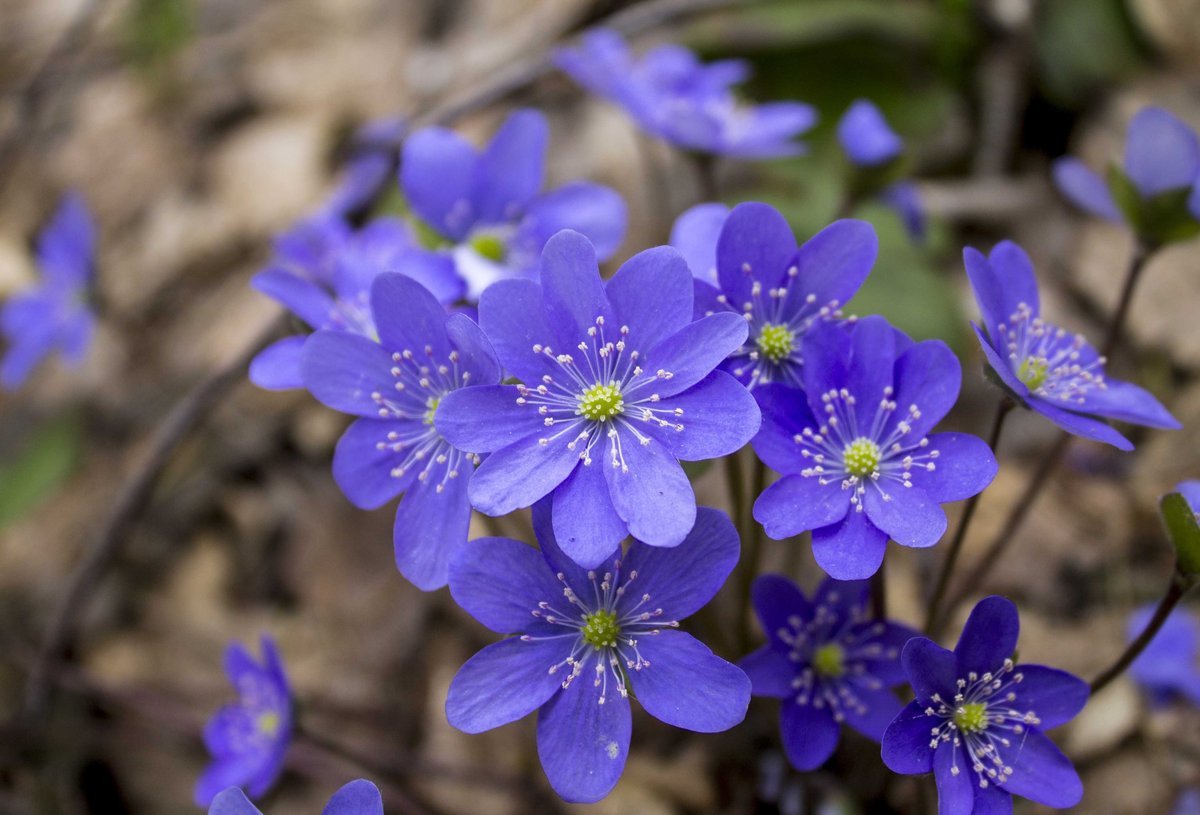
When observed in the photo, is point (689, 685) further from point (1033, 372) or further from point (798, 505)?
point (1033, 372)

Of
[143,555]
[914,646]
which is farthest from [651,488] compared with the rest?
[143,555]

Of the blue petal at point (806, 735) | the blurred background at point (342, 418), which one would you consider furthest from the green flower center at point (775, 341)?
the blurred background at point (342, 418)

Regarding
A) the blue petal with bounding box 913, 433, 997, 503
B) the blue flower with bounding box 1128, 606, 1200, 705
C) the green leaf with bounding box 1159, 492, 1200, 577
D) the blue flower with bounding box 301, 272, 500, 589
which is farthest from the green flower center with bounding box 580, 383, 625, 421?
the blue flower with bounding box 1128, 606, 1200, 705

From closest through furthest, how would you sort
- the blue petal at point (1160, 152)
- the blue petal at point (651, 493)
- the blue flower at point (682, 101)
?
the blue petal at point (651, 493) → the blue petal at point (1160, 152) → the blue flower at point (682, 101)

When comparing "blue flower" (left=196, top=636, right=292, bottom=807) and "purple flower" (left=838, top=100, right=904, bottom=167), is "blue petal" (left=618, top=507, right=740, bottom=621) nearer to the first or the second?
"blue flower" (left=196, top=636, right=292, bottom=807)

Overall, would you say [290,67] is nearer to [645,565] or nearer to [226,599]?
[226,599]

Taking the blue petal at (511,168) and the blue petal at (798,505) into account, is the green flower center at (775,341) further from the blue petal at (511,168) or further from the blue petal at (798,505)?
the blue petal at (511,168)
